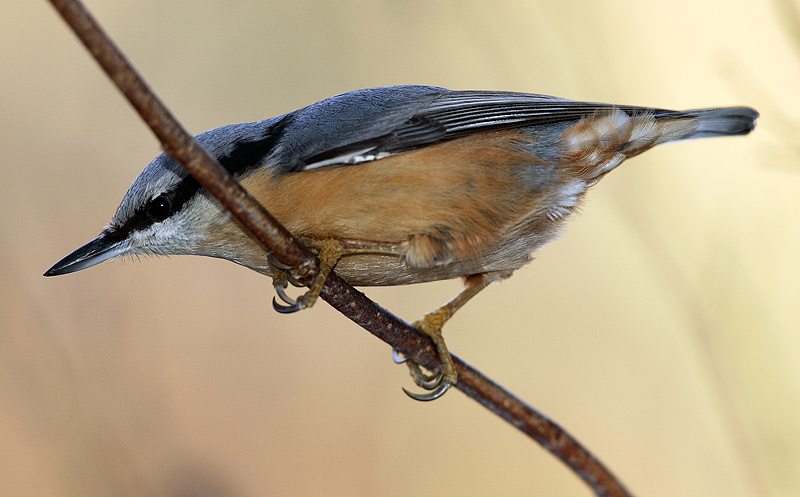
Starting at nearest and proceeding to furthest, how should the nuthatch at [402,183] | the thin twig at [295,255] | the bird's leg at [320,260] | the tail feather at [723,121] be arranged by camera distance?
the thin twig at [295,255], the bird's leg at [320,260], the nuthatch at [402,183], the tail feather at [723,121]

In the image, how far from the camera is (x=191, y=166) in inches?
56.9

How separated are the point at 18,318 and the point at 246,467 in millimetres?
1224

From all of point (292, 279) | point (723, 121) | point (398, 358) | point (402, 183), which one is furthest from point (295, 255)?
point (723, 121)

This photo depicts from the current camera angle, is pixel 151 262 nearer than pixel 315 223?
No

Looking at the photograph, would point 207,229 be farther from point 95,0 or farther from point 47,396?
point 95,0

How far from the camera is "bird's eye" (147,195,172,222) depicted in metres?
2.42

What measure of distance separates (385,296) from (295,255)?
2.32m

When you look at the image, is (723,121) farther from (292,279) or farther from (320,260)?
(292,279)

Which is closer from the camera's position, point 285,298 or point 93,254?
point 285,298

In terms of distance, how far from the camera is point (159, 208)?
2.42m

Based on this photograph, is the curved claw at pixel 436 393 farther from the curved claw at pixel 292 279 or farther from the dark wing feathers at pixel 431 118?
the dark wing feathers at pixel 431 118

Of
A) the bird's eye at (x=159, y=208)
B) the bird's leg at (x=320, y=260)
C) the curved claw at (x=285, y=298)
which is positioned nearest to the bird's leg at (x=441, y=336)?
the bird's leg at (x=320, y=260)

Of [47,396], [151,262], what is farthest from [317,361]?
[47,396]

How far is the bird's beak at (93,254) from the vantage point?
8.01ft
